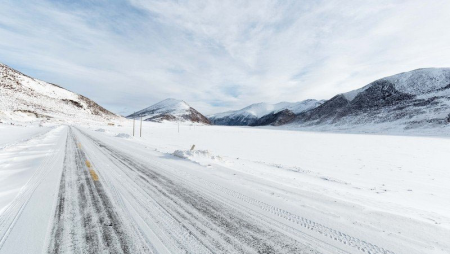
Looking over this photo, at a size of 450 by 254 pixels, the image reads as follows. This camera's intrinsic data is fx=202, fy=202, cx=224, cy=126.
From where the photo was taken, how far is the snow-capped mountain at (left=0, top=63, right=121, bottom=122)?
223ft

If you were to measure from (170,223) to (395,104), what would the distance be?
119m

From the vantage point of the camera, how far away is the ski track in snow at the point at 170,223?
2.87 metres

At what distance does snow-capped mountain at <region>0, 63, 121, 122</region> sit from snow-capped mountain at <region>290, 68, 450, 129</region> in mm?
120232

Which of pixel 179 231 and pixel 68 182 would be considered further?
pixel 68 182

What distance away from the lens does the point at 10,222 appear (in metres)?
3.38

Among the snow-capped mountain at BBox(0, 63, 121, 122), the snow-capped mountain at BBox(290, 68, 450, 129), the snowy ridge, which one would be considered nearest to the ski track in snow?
the snow-capped mountain at BBox(0, 63, 121, 122)

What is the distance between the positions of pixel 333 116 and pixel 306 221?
132 meters

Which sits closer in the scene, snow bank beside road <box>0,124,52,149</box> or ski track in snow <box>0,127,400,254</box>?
ski track in snow <box>0,127,400,254</box>

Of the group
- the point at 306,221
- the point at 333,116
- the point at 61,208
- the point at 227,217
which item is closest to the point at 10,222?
the point at 61,208

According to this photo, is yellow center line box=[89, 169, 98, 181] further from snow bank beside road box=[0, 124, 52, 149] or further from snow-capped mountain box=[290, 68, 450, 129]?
snow-capped mountain box=[290, 68, 450, 129]

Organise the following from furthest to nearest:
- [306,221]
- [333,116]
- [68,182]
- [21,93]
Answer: [333,116] → [21,93] → [68,182] → [306,221]

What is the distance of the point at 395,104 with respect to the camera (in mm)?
92375

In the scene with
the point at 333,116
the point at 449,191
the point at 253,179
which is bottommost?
the point at 449,191

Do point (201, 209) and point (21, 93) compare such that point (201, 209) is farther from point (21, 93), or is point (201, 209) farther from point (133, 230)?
point (21, 93)
